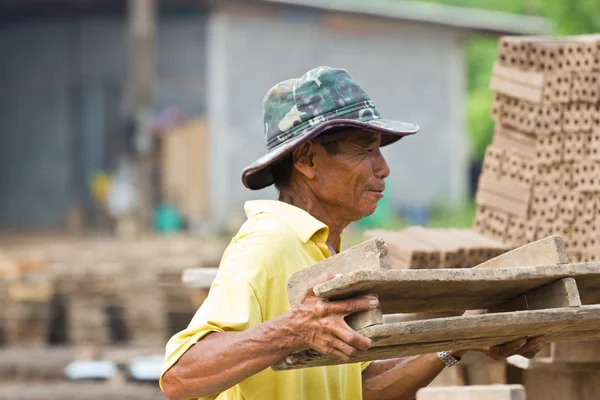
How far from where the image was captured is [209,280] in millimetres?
4250

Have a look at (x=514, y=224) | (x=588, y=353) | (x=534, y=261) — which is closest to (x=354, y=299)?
(x=534, y=261)

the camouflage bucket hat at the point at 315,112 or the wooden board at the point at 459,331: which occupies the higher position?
the camouflage bucket hat at the point at 315,112

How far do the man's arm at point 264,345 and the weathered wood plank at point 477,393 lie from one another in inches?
47.3

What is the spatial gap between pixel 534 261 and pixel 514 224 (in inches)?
67.0

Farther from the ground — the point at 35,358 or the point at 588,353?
the point at 588,353

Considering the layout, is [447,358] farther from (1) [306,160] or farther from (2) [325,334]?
(2) [325,334]

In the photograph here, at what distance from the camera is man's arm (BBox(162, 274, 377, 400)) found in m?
2.46

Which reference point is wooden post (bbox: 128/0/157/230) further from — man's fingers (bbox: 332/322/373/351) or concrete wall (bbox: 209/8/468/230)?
man's fingers (bbox: 332/322/373/351)

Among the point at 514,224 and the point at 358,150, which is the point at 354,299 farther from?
the point at 514,224

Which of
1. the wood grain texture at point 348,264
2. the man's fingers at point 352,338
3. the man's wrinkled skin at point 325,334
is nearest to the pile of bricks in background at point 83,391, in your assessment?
the man's wrinkled skin at point 325,334

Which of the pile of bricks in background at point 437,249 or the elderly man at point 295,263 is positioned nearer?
the elderly man at point 295,263

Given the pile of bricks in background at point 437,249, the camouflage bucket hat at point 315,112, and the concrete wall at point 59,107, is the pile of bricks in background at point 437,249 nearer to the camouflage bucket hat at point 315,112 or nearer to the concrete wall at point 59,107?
the camouflage bucket hat at point 315,112

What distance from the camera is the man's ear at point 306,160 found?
313 cm

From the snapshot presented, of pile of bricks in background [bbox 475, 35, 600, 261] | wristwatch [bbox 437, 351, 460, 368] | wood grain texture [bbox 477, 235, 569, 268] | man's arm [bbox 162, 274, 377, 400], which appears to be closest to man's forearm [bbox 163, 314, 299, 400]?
man's arm [bbox 162, 274, 377, 400]
